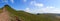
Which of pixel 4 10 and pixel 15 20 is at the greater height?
pixel 4 10

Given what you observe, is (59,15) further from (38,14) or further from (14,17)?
(14,17)

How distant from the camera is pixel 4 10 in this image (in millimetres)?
3752

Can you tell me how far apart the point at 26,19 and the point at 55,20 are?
90 cm

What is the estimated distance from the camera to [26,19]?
3723mm

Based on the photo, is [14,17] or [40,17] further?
[40,17]

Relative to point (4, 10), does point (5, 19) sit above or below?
below

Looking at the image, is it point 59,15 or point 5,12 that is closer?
point 5,12

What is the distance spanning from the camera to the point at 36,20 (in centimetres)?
380

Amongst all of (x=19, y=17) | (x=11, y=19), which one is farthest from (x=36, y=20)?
(x=11, y=19)

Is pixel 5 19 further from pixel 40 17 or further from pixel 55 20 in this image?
pixel 55 20

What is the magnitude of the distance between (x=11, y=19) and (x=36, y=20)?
75 cm

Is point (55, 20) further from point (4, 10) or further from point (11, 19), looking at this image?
point (4, 10)

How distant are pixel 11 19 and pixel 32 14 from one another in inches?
31.1

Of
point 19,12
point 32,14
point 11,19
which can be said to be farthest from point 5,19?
point 32,14
